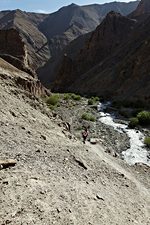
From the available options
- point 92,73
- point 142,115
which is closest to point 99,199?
point 142,115

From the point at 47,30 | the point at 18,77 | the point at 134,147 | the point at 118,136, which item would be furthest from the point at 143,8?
the point at 134,147

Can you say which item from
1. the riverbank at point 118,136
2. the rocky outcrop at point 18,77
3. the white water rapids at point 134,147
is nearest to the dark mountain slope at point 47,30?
the rocky outcrop at point 18,77

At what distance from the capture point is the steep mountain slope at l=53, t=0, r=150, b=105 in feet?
192

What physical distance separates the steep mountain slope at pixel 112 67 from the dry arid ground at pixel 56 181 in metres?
31.6

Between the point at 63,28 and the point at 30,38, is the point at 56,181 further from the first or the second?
the point at 63,28

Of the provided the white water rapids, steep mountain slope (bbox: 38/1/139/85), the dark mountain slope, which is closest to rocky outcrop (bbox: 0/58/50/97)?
the white water rapids

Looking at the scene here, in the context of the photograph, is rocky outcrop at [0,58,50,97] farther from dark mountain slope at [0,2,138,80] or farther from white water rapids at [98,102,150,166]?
dark mountain slope at [0,2,138,80]

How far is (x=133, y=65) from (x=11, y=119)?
167 ft

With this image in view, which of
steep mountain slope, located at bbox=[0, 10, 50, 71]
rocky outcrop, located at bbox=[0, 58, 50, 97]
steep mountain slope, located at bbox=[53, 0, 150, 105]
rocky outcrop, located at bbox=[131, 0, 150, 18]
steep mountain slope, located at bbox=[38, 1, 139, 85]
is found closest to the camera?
rocky outcrop, located at bbox=[0, 58, 50, 97]

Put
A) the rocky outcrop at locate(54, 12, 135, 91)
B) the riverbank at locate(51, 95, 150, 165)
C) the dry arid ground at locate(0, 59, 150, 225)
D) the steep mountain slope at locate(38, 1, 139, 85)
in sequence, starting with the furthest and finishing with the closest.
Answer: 1. the steep mountain slope at locate(38, 1, 139, 85)
2. the rocky outcrop at locate(54, 12, 135, 91)
3. the riverbank at locate(51, 95, 150, 165)
4. the dry arid ground at locate(0, 59, 150, 225)

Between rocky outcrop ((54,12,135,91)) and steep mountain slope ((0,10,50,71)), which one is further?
steep mountain slope ((0,10,50,71))

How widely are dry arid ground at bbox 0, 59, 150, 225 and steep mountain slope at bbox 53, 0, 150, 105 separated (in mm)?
31633

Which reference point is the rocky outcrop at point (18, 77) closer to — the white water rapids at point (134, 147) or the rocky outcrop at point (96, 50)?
the white water rapids at point (134, 147)

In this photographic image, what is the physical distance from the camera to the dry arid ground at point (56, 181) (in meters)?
8.94
